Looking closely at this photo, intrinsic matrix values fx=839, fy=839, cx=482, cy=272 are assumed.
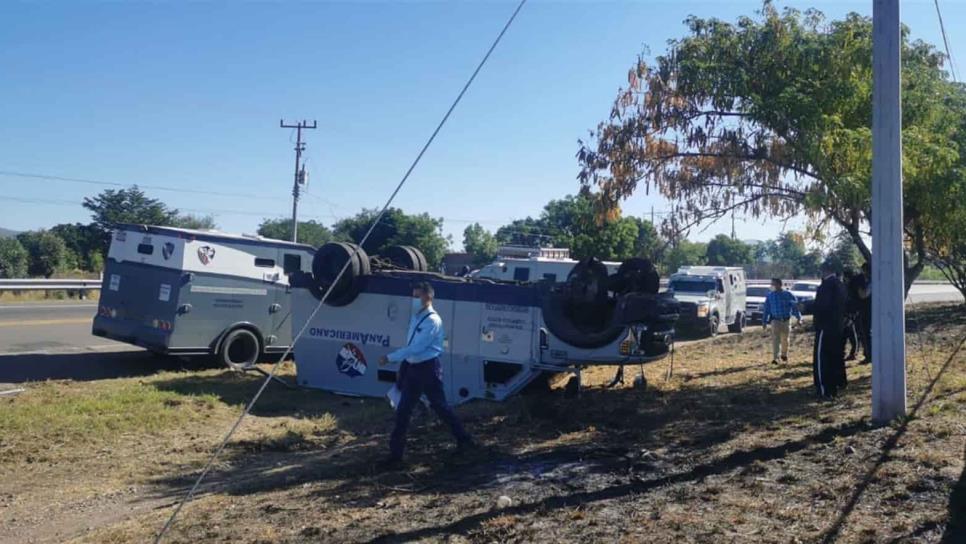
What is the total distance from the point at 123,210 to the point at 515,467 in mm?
54173

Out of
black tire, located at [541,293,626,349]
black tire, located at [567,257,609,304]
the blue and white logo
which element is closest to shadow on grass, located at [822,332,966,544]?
black tire, located at [541,293,626,349]

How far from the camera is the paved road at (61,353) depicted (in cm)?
1390

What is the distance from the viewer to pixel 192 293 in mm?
13539

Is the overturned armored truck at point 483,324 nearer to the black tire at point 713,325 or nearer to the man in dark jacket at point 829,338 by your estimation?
the man in dark jacket at point 829,338

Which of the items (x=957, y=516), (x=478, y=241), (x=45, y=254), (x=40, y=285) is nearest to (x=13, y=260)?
(x=45, y=254)

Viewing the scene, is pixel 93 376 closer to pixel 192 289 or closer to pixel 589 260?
pixel 192 289

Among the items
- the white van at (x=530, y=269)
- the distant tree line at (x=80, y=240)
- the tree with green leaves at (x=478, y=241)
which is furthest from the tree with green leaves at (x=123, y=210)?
the white van at (x=530, y=269)

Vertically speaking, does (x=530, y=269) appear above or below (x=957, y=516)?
above

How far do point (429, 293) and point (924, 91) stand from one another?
7116 millimetres

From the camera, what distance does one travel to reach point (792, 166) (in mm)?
10672

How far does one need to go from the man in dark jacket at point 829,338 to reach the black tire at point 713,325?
12194 mm

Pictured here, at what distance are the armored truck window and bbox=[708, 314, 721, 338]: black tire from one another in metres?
11.8

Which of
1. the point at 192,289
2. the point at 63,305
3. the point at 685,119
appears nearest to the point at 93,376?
the point at 192,289

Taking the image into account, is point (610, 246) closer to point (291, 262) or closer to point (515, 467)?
point (291, 262)
